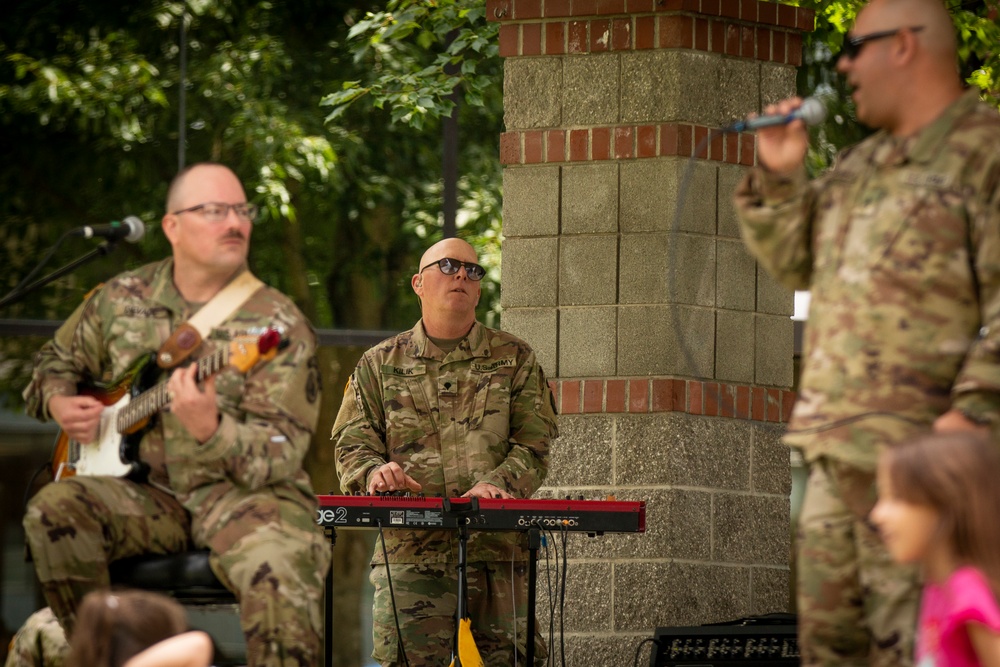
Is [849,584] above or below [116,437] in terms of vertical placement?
below

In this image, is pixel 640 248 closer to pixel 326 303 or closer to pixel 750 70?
pixel 750 70

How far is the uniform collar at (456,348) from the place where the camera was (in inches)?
305

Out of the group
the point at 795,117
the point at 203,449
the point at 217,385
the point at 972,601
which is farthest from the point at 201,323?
the point at 972,601

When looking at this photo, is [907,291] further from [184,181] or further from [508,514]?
[508,514]

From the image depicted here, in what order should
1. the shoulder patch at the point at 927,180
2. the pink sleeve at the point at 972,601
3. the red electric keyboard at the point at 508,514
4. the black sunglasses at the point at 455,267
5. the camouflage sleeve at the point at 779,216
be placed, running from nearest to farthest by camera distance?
the pink sleeve at the point at 972,601 → the shoulder patch at the point at 927,180 → the camouflage sleeve at the point at 779,216 → the red electric keyboard at the point at 508,514 → the black sunglasses at the point at 455,267

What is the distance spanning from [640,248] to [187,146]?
12.0 feet

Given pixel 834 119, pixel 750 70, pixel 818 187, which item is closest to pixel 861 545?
pixel 818 187

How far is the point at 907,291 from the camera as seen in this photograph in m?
4.64

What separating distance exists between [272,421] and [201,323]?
390 mm

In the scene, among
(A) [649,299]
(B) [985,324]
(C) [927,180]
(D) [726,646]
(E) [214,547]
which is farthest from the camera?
(A) [649,299]

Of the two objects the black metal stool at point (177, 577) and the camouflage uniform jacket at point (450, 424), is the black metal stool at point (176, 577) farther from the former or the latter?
the camouflage uniform jacket at point (450, 424)

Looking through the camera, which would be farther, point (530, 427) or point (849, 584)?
point (530, 427)

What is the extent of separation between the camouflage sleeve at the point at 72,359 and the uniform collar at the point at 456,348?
2.24 meters

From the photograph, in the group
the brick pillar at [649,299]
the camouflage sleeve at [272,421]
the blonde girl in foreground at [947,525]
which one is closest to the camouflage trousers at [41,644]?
the camouflage sleeve at [272,421]
